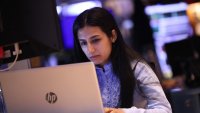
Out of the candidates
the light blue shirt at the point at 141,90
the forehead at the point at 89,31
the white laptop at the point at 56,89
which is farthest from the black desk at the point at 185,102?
the white laptop at the point at 56,89

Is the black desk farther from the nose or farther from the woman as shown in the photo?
the nose

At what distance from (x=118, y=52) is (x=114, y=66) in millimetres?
66

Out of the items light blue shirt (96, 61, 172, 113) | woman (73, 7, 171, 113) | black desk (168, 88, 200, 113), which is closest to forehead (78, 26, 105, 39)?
woman (73, 7, 171, 113)

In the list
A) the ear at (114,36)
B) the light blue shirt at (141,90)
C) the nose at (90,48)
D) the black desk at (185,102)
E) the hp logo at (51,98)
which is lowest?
the black desk at (185,102)

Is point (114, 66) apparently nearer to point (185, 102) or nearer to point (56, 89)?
point (56, 89)

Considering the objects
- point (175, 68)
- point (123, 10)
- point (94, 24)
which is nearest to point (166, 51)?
point (175, 68)

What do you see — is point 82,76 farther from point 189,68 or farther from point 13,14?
point 189,68

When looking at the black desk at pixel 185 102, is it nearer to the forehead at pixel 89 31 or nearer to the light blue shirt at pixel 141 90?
the light blue shirt at pixel 141 90

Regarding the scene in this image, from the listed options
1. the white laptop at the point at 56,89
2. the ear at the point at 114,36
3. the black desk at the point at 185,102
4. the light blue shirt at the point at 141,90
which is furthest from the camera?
the black desk at the point at 185,102

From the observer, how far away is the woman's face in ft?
5.12

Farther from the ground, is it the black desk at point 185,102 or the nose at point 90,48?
the nose at point 90,48

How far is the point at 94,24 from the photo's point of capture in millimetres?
1594

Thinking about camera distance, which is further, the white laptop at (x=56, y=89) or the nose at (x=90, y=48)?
the nose at (x=90, y=48)

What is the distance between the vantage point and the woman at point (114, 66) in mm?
1562
